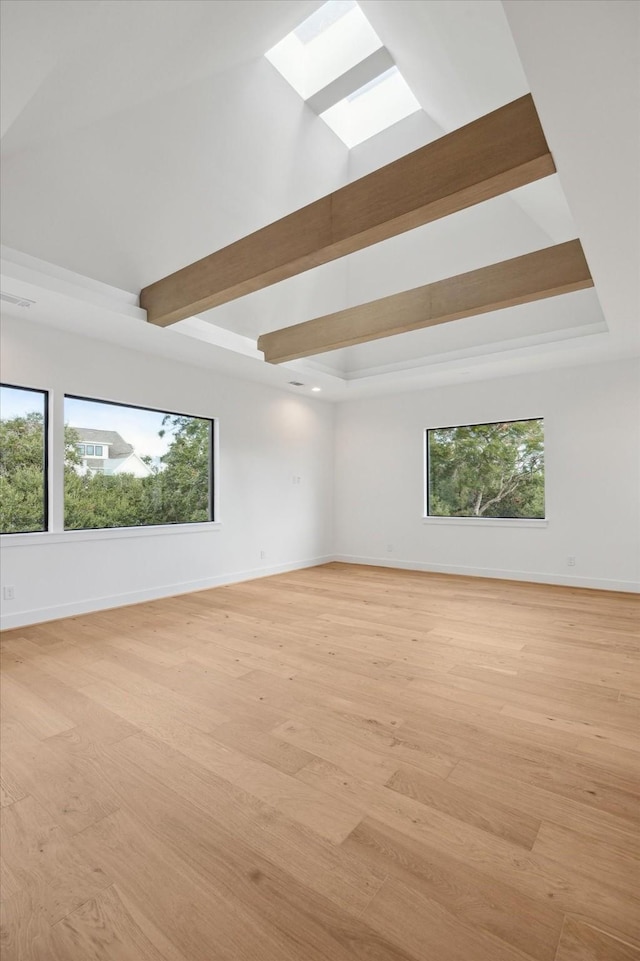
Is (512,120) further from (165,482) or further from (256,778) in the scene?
(165,482)

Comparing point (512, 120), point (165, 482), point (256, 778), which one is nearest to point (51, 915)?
point (256, 778)

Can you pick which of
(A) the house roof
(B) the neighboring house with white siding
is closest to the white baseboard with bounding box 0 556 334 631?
(B) the neighboring house with white siding

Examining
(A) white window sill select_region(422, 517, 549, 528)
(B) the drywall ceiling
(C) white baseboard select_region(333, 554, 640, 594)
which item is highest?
(B) the drywall ceiling

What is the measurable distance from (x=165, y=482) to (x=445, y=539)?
381cm

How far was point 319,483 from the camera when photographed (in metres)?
7.31

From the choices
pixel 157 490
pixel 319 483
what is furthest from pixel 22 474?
pixel 319 483

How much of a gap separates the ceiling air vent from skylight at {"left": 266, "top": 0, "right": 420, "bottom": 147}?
9.87ft

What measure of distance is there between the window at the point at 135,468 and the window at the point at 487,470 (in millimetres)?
3200

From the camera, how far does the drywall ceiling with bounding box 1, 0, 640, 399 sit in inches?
73.2

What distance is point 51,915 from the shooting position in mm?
1262

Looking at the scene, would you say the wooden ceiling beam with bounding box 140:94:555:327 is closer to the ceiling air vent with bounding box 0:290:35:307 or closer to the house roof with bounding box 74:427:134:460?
the ceiling air vent with bounding box 0:290:35:307

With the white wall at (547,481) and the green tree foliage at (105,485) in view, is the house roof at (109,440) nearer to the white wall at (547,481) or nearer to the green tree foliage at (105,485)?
the green tree foliage at (105,485)

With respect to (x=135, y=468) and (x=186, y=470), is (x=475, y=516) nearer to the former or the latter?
(x=186, y=470)

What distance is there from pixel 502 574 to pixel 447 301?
12.1 feet
